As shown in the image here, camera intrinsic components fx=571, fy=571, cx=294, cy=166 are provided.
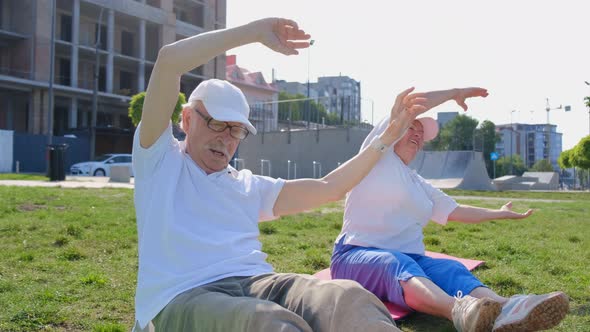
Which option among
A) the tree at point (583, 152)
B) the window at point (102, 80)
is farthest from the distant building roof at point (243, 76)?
the tree at point (583, 152)

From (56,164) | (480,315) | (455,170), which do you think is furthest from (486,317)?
(455,170)

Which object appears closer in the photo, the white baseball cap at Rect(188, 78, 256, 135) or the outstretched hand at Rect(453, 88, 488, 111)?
the white baseball cap at Rect(188, 78, 256, 135)

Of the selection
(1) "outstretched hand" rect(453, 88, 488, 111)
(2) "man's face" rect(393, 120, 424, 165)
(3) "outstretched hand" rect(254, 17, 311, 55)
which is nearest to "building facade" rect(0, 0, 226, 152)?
(2) "man's face" rect(393, 120, 424, 165)

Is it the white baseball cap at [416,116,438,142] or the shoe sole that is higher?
the white baseball cap at [416,116,438,142]

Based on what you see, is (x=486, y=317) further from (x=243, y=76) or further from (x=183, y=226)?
(x=243, y=76)

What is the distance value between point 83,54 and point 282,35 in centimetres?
4619

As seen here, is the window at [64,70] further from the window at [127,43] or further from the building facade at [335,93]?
the building facade at [335,93]

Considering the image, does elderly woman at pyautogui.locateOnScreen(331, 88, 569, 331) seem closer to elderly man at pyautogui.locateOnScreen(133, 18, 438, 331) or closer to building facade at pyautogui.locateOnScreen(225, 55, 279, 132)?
elderly man at pyautogui.locateOnScreen(133, 18, 438, 331)

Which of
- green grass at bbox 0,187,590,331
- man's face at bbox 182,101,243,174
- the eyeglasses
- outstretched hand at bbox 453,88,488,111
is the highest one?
outstretched hand at bbox 453,88,488,111

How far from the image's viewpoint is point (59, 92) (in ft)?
138

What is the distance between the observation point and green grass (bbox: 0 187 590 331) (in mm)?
3799

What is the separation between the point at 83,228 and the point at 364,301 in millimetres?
5963

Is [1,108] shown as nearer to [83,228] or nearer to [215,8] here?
[215,8]

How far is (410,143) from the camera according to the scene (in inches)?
159
